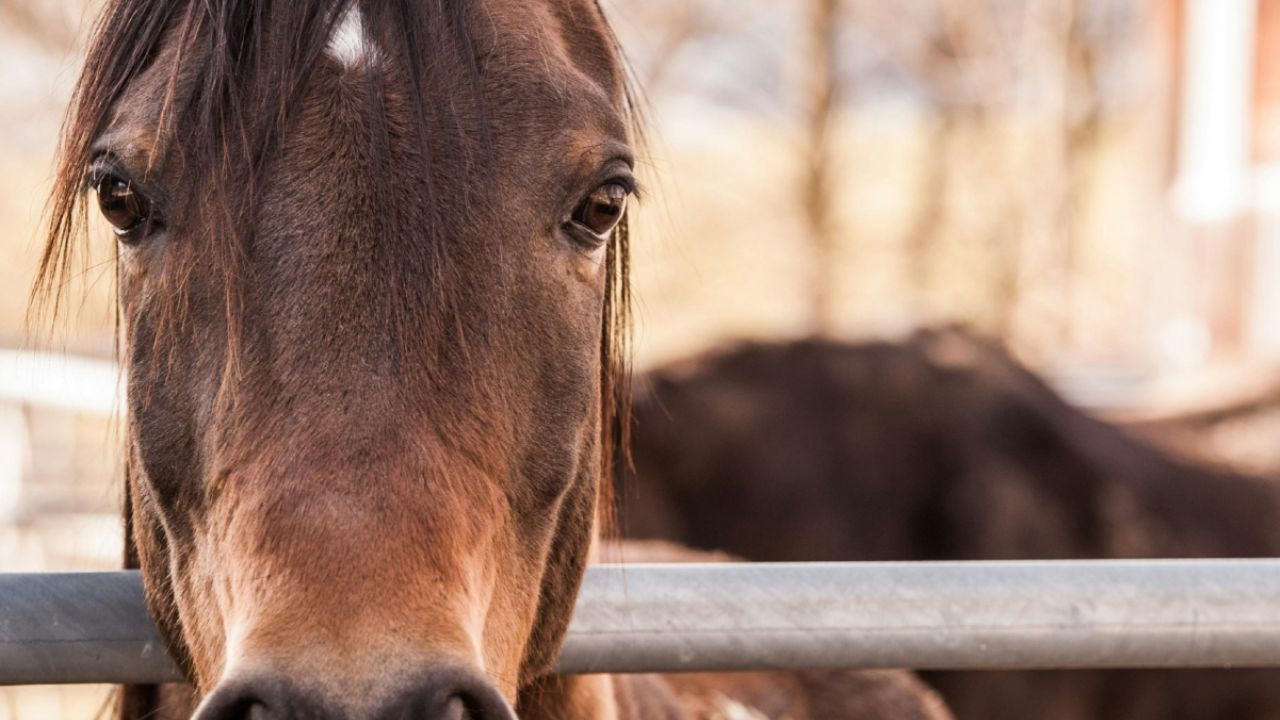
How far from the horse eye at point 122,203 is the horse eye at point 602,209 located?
500 mm

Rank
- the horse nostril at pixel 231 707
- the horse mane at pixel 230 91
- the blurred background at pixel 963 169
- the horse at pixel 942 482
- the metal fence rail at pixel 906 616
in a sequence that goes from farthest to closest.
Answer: the blurred background at pixel 963 169
the horse at pixel 942 482
the metal fence rail at pixel 906 616
the horse mane at pixel 230 91
the horse nostril at pixel 231 707

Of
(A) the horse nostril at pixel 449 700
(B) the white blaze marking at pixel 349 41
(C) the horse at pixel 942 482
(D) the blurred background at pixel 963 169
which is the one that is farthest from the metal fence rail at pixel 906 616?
(D) the blurred background at pixel 963 169

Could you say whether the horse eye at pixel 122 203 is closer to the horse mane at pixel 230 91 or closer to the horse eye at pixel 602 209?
the horse mane at pixel 230 91

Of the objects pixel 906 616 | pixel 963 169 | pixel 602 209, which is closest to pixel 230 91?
pixel 602 209

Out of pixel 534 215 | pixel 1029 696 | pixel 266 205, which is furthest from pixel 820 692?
pixel 1029 696

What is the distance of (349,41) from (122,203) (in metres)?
0.32

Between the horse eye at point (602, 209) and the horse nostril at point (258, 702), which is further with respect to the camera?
the horse eye at point (602, 209)

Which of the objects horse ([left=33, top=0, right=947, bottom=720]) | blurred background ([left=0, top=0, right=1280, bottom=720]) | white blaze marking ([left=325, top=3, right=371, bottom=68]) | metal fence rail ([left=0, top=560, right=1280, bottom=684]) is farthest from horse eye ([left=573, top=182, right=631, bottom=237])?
blurred background ([left=0, top=0, right=1280, bottom=720])

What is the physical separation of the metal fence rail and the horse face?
0.12 metres

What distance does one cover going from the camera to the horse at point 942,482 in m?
4.97

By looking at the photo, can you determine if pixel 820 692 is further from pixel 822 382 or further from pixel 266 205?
pixel 822 382

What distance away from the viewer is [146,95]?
142cm

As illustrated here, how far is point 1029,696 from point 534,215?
4.20 metres

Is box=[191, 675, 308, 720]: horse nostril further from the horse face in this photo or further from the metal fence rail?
the metal fence rail
